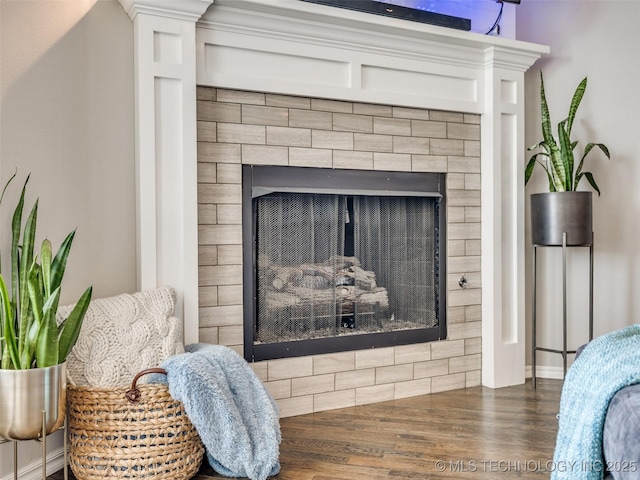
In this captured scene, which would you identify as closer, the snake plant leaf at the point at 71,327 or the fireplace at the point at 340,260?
the snake plant leaf at the point at 71,327

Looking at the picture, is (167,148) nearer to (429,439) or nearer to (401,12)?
(401,12)

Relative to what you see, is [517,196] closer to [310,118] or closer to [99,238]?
[310,118]

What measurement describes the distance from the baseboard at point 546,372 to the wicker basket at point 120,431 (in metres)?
2.45

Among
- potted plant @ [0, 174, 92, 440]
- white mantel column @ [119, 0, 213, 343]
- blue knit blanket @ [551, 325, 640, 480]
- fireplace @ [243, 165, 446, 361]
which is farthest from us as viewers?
fireplace @ [243, 165, 446, 361]

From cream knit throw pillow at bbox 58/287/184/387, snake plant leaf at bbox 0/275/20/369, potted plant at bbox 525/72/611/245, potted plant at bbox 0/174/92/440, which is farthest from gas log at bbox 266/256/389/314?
snake plant leaf at bbox 0/275/20/369

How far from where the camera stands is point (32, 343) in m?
1.88

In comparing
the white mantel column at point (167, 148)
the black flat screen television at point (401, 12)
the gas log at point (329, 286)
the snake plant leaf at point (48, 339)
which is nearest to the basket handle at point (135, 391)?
the snake plant leaf at point (48, 339)

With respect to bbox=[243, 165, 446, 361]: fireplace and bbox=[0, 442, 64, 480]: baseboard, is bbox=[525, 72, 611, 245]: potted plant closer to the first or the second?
bbox=[243, 165, 446, 361]: fireplace

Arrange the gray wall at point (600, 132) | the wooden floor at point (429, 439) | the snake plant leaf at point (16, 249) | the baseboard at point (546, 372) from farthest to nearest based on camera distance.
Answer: the baseboard at point (546, 372) < the gray wall at point (600, 132) < the wooden floor at point (429, 439) < the snake plant leaf at point (16, 249)

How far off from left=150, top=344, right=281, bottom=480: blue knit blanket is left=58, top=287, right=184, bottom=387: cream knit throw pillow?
13cm

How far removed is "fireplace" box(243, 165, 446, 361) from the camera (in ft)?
9.97

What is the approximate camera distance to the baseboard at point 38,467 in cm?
219

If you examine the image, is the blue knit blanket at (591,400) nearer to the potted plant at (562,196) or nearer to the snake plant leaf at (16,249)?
the snake plant leaf at (16,249)

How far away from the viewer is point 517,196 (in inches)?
143
